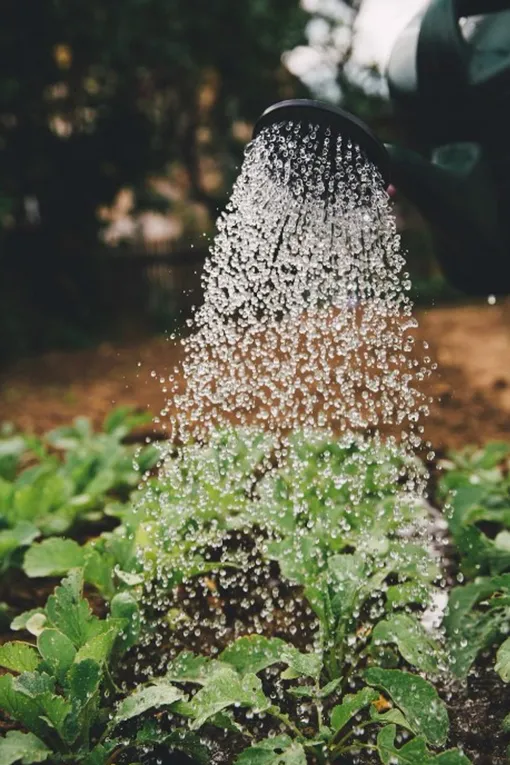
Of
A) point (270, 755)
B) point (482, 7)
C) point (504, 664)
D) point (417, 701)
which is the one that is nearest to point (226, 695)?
point (270, 755)

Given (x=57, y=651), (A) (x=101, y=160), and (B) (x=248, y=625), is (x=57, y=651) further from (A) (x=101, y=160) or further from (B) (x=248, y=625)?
(A) (x=101, y=160)

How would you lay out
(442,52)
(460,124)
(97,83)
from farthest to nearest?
(97,83), (460,124), (442,52)

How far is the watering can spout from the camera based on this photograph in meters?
1.73

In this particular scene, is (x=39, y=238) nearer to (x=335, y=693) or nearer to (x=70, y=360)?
(x=70, y=360)

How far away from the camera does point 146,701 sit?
1480mm

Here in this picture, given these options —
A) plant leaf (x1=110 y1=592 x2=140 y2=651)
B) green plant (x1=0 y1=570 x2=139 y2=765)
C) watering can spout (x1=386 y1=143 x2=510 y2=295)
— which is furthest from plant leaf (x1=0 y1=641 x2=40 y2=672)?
watering can spout (x1=386 y1=143 x2=510 y2=295)

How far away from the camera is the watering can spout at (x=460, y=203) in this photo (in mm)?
1732

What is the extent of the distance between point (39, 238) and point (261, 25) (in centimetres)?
354

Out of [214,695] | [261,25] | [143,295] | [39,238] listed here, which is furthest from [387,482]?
[261,25]

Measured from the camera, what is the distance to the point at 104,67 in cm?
762

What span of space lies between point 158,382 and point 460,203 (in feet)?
14.0

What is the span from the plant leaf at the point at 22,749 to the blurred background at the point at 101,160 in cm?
372

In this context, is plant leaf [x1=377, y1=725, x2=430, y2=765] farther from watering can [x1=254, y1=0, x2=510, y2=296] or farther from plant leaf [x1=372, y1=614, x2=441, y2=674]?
watering can [x1=254, y1=0, x2=510, y2=296]

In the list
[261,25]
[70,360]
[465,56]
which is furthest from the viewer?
[261,25]
